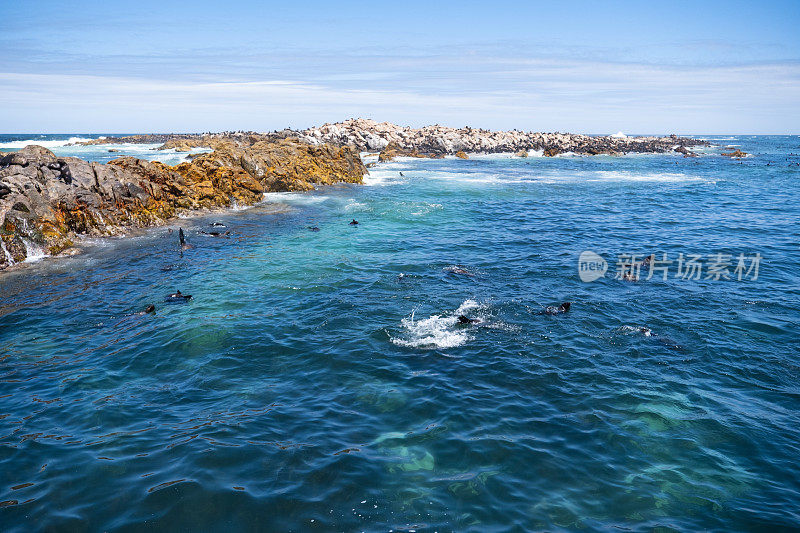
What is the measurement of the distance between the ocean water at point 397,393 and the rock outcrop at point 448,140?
88254mm

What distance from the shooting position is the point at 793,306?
16.0m

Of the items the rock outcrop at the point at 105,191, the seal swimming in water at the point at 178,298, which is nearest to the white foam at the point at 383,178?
the rock outcrop at the point at 105,191

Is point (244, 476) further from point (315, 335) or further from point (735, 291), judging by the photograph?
point (735, 291)

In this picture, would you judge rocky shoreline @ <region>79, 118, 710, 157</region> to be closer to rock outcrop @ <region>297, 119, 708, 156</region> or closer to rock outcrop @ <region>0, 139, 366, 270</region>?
rock outcrop @ <region>297, 119, 708, 156</region>

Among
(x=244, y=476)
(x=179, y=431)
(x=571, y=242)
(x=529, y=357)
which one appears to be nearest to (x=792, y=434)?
(x=529, y=357)

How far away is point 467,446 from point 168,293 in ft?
48.1

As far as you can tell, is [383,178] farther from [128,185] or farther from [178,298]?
[178,298]

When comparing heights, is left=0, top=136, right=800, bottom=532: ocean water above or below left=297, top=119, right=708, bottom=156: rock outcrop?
below

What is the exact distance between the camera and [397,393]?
36.0 ft
